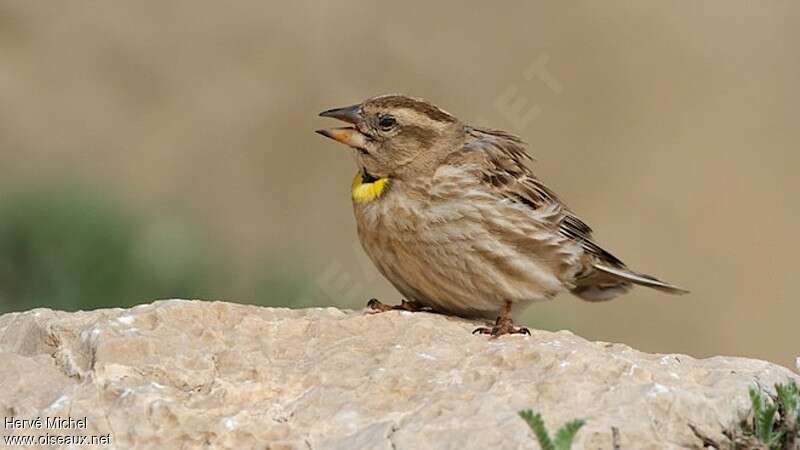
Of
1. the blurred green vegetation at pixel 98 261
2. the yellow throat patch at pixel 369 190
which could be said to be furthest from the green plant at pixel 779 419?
the blurred green vegetation at pixel 98 261

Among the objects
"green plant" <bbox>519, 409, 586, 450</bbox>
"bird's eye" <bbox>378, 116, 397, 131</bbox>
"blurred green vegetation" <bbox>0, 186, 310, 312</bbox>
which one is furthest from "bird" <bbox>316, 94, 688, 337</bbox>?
"blurred green vegetation" <bbox>0, 186, 310, 312</bbox>

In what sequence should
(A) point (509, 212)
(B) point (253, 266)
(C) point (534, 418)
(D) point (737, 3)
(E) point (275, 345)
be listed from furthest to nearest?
1. (D) point (737, 3)
2. (B) point (253, 266)
3. (A) point (509, 212)
4. (E) point (275, 345)
5. (C) point (534, 418)

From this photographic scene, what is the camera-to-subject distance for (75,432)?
466cm

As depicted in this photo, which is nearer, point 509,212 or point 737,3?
point 509,212

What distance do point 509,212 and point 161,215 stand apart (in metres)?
4.97

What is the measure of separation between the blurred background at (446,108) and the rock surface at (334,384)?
481 cm

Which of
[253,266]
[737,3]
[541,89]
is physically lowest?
[253,266]

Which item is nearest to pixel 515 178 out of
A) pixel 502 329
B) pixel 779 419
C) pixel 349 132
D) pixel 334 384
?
pixel 349 132

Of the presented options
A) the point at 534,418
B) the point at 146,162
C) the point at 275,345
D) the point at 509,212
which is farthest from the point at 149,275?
the point at 534,418

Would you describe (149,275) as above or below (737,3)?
below

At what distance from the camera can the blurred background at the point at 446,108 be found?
11.1m

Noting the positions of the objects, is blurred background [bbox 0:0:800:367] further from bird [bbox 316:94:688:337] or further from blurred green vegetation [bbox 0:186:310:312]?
bird [bbox 316:94:688:337]

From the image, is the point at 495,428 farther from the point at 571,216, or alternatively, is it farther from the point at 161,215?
the point at 161,215

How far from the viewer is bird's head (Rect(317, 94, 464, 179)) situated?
655 cm
